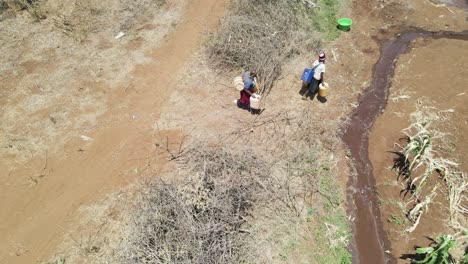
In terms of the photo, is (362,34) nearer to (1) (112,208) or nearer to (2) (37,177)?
(1) (112,208)

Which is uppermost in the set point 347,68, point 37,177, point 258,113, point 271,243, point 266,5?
point 266,5

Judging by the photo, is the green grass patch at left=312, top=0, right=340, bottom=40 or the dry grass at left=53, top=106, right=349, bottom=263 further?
the green grass patch at left=312, top=0, right=340, bottom=40

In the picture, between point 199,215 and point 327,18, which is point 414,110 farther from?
point 199,215

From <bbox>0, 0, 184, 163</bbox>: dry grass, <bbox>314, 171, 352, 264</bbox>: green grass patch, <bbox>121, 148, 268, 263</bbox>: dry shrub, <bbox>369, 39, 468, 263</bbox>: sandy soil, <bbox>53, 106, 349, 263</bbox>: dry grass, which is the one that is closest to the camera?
<bbox>121, 148, 268, 263</bbox>: dry shrub

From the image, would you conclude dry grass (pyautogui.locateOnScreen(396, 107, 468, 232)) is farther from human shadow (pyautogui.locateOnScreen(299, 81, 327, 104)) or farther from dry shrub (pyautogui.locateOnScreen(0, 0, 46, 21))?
dry shrub (pyautogui.locateOnScreen(0, 0, 46, 21))

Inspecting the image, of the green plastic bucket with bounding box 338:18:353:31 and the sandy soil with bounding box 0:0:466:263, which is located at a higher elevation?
the green plastic bucket with bounding box 338:18:353:31

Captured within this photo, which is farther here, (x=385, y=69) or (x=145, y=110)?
(x=385, y=69)

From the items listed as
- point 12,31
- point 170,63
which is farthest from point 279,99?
point 12,31

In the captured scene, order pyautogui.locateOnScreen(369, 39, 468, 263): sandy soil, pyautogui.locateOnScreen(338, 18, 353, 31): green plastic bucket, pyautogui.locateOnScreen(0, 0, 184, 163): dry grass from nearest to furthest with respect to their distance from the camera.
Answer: pyautogui.locateOnScreen(369, 39, 468, 263): sandy soil, pyautogui.locateOnScreen(0, 0, 184, 163): dry grass, pyautogui.locateOnScreen(338, 18, 353, 31): green plastic bucket

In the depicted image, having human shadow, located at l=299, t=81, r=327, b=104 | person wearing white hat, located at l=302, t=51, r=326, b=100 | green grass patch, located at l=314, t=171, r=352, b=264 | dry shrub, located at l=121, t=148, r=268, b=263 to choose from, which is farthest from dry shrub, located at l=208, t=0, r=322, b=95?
green grass patch, located at l=314, t=171, r=352, b=264
